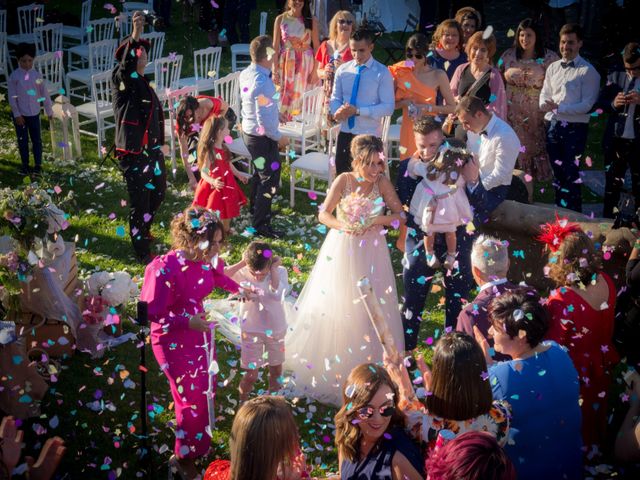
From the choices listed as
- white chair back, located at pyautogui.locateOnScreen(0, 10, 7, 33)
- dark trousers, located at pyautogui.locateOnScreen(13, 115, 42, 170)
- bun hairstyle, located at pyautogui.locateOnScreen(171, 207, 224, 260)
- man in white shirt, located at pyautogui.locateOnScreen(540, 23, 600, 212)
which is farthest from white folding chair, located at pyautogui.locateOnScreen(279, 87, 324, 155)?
white chair back, located at pyautogui.locateOnScreen(0, 10, 7, 33)

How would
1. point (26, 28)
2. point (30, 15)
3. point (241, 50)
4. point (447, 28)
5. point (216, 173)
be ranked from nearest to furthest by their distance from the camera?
point (216, 173), point (447, 28), point (241, 50), point (26, 28), point (30, 15)

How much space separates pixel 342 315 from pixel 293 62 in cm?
500

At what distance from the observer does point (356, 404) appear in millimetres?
3312

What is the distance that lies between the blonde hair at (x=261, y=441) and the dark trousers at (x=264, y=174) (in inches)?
168

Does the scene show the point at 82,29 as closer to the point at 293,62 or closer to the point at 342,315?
the point at 293,62

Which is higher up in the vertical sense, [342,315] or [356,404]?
[356,404]

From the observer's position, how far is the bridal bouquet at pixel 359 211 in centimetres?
514

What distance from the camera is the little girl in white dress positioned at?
16.8ft

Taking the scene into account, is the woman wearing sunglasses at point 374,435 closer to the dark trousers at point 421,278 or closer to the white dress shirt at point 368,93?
the dark trousers at point 421,278

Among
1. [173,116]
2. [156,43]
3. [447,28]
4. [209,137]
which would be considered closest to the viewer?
[209,137]

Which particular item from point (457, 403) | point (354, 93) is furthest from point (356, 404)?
point (354, 93)

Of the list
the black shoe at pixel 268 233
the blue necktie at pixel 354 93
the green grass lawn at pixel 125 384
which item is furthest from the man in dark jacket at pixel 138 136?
the blue necktie at pixel 354 93

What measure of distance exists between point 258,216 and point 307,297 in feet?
6.61

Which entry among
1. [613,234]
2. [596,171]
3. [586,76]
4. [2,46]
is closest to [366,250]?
[613,234]
